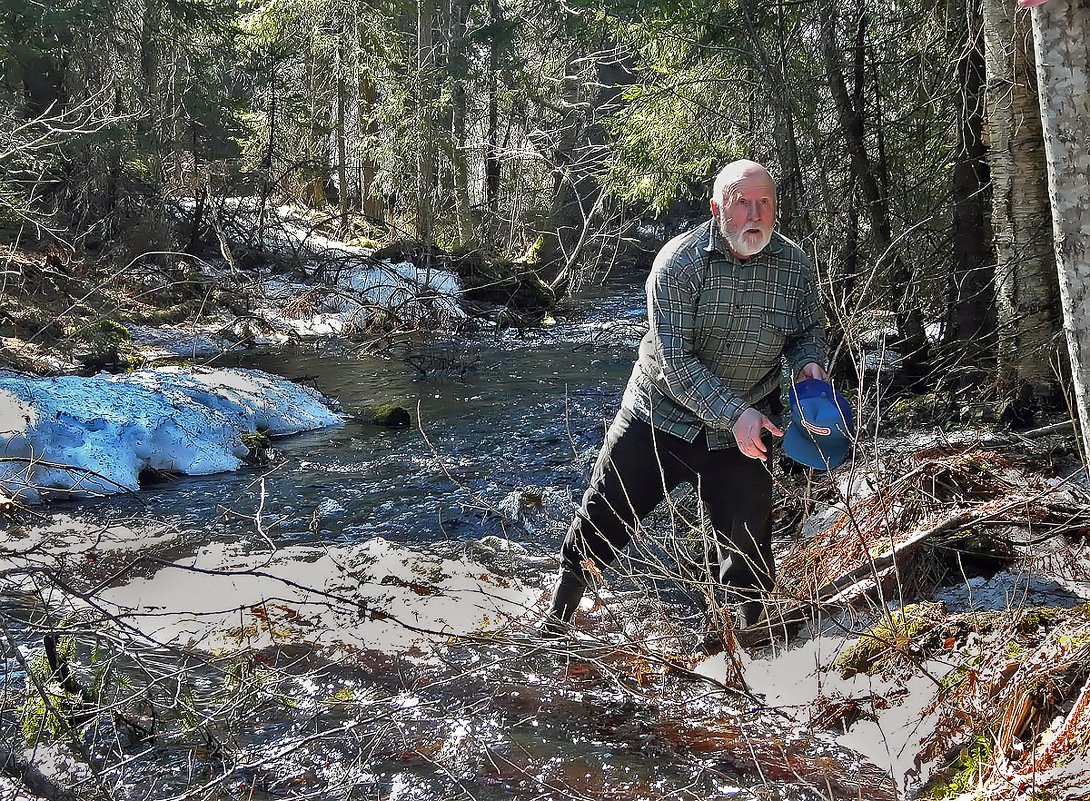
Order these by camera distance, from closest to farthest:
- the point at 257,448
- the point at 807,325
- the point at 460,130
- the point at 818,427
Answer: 1. the point at 818,427
2. the point at 807,325
3. the point at 257,448
4. the point at 460,130

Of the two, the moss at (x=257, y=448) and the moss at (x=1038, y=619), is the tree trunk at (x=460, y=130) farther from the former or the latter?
the moss at (x=1038, y=619)

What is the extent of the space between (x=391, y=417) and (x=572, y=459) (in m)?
2.46

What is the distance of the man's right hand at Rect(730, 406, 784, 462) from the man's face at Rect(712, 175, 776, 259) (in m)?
0.72

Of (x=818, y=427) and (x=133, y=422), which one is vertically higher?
(x=818, y=427)

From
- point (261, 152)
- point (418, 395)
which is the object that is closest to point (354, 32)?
point (261, 152)

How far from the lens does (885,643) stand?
3.69 meters

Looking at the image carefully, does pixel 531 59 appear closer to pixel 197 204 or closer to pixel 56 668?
pixel 197 204

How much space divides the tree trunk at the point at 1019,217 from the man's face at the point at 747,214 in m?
2.96

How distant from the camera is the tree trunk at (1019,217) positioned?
20.0ft

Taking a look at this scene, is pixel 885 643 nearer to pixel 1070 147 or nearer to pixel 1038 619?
pixel 1038 619

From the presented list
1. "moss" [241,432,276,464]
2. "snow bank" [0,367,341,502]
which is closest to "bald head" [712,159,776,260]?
"snow bank" [0,367,341,502]

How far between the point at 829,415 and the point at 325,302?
13.1 m

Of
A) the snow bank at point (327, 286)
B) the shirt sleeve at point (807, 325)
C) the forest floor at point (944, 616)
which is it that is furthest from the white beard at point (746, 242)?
the snow bank at point (327, 286)

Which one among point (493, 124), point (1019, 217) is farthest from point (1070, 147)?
point (493, 124)
